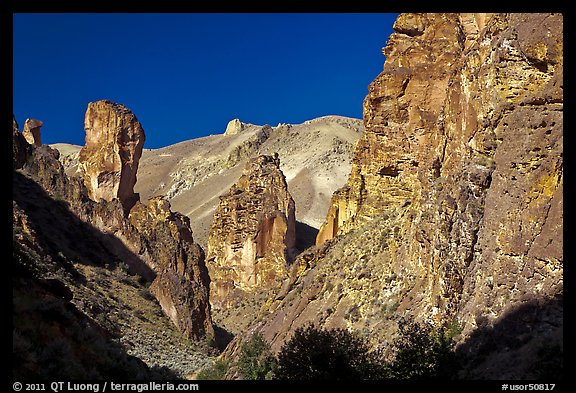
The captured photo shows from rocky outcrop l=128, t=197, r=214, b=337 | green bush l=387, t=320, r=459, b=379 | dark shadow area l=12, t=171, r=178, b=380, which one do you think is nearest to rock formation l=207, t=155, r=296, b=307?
rocky outcrop l=128, t=197, r=214, b=337

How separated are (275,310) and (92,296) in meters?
8.97

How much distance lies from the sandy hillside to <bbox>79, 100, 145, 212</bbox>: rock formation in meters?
25.2

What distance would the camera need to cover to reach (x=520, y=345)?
12.6 metres

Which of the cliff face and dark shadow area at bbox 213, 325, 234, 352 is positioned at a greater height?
the cliff face

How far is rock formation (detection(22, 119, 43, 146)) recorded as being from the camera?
211 feet

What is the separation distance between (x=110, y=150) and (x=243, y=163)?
275ft

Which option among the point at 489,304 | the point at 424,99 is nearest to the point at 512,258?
the point at 489,304

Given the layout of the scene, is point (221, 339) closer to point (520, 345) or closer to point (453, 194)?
point (453, 194)

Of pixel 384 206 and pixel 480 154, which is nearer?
pixel 480 154

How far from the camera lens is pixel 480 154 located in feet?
59.3

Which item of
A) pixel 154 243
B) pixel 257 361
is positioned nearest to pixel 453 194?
pixel 257 361

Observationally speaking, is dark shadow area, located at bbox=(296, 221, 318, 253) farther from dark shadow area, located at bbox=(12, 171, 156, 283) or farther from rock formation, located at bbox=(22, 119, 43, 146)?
rock formation, located at bbox=(22, 119, 43, 146)

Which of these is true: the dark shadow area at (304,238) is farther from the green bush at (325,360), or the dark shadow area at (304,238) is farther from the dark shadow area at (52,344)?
the dark shadow area at (52,344)
